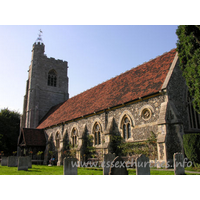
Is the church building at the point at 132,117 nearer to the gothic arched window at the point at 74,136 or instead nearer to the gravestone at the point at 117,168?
the gothic arched window at the point at 74,136

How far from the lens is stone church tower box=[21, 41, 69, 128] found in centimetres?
Result: 3531

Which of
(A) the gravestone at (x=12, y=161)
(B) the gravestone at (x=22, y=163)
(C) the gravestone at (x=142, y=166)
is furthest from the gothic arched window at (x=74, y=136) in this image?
(C) the gravestone at (x=142, y=166)

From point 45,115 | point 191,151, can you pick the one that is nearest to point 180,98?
point 191,151

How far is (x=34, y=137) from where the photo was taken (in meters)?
28.4

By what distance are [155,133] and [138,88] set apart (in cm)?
447

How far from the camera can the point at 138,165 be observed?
27.6 feet

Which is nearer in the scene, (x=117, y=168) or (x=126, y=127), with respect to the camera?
(x=117, y=168)

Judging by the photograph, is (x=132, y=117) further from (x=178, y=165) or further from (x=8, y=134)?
(x=8, y=134)

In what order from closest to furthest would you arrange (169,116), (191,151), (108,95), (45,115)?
(191,151) < (169,116) < (108,95) < (45,115)

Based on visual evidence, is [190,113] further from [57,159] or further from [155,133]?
[57,159]

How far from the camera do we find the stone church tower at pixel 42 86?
3531cm

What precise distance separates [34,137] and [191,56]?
22.6 meters

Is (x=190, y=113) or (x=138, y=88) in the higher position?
(x=138, y=88)

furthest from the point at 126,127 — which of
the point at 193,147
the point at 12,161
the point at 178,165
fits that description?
the point at 12,161
